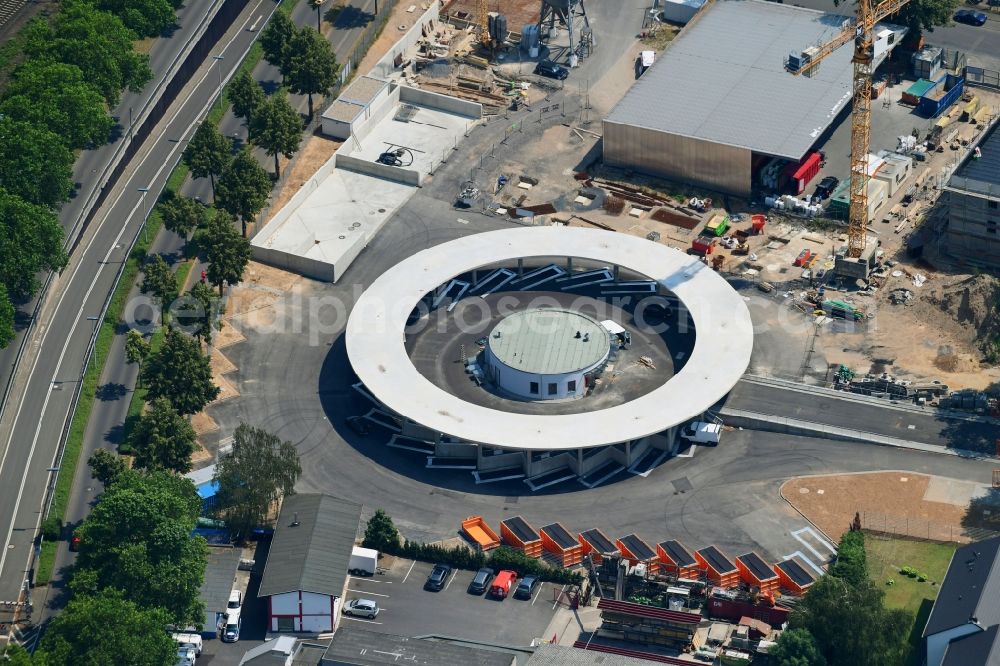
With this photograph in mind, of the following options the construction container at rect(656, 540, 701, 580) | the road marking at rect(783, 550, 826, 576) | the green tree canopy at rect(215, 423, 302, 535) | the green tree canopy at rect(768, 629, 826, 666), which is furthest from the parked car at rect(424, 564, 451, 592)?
the green tree canopy at rect(768, 629, 826, 666)

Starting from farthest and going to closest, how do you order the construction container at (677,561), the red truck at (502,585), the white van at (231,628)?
the construction container at (677,561) → the red truck at (502,585) → the white van at (231,628)

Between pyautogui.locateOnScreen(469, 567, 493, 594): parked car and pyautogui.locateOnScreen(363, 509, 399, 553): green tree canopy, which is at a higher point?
pyautogui.locateOnScreen(363, 509, 399, 553): green tree canopy

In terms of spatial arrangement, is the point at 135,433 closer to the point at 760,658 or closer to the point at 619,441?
the point at 619,441

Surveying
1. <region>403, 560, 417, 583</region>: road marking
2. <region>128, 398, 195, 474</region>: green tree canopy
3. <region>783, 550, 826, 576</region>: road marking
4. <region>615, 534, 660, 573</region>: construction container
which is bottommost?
<region>403, 560, 417, 583</region>: road marking

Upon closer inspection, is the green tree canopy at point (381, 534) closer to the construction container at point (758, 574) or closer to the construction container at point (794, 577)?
the construction container at point (758, 574)

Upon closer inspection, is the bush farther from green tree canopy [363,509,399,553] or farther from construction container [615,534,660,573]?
construction container [615,534,660,573]

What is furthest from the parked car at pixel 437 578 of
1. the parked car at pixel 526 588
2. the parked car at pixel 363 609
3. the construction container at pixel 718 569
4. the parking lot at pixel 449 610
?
the construction container at pixel 718 569

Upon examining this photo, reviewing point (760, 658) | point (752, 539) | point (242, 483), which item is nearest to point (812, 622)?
point (760, 658)
